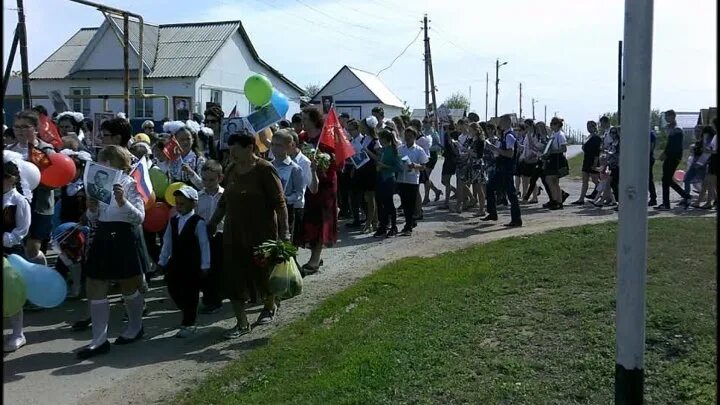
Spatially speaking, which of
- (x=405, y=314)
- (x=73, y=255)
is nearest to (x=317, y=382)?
(x=405, y=314)

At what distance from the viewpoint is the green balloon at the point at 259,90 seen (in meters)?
8.41

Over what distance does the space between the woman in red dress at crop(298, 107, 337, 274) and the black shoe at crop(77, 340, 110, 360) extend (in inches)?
122

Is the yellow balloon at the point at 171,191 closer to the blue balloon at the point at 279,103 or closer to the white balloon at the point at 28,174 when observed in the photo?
the white balloon at the point at 28,174

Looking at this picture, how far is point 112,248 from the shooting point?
6.20 m

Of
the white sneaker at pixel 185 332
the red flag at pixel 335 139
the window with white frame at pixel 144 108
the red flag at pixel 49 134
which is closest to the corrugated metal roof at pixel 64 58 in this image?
the window with white frame at pixel 144 108

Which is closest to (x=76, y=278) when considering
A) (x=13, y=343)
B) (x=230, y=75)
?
(x=13, y=343)

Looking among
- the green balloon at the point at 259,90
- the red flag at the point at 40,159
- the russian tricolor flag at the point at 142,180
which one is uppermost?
the green balloon at the point at 259,90

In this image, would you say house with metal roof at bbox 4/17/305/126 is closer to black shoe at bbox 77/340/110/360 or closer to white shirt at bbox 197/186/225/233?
white shirt at bbox 197/186/225/233

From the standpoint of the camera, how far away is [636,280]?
367 cm

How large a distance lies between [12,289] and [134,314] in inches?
90.0

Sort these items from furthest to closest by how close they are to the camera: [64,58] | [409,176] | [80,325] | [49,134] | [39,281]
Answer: [64,58]
[409,176]
[49,134]
[80,325]
[39,281]

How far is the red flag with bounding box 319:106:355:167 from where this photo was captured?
9109 millimetres

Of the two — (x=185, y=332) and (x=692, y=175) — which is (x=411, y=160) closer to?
(x=185, y=332)

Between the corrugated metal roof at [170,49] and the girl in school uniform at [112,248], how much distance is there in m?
40.8
